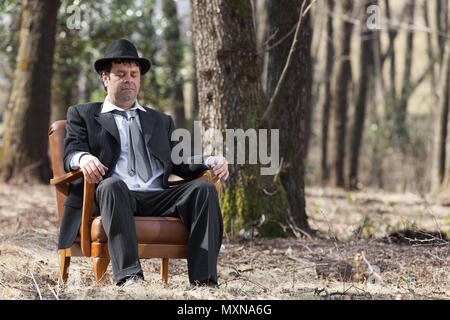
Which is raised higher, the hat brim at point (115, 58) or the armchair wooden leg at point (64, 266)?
the hat brim at point (115, 58)

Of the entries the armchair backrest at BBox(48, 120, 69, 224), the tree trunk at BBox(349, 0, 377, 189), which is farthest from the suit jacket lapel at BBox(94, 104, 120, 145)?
the tree trunk at BBox(349, 0, 377, 189)

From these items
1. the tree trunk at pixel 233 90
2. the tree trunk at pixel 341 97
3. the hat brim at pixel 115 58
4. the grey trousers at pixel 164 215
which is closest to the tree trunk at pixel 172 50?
the tree trunk at pixel 341 97

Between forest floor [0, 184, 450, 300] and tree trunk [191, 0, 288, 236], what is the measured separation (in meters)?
0.36

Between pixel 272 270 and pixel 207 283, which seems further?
pixel 272 270

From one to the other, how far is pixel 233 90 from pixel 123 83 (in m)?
1.71

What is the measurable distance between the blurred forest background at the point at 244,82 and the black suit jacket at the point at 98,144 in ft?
4.80

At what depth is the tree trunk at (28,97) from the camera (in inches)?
385

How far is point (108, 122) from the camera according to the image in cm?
418

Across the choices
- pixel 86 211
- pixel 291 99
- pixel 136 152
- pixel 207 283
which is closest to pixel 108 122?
pixel 136 152

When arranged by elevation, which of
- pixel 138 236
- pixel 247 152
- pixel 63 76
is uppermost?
pixel 63 76

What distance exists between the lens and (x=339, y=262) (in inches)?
185

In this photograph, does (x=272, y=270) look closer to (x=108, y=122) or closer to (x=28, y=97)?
(x=108, y=122)

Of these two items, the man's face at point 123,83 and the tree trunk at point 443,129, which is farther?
the tree trunk at point 443,129

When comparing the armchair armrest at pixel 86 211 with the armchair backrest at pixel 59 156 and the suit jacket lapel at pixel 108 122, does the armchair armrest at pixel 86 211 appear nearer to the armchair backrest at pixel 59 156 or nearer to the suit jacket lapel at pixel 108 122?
the armchair backrest at pixel 59 156
